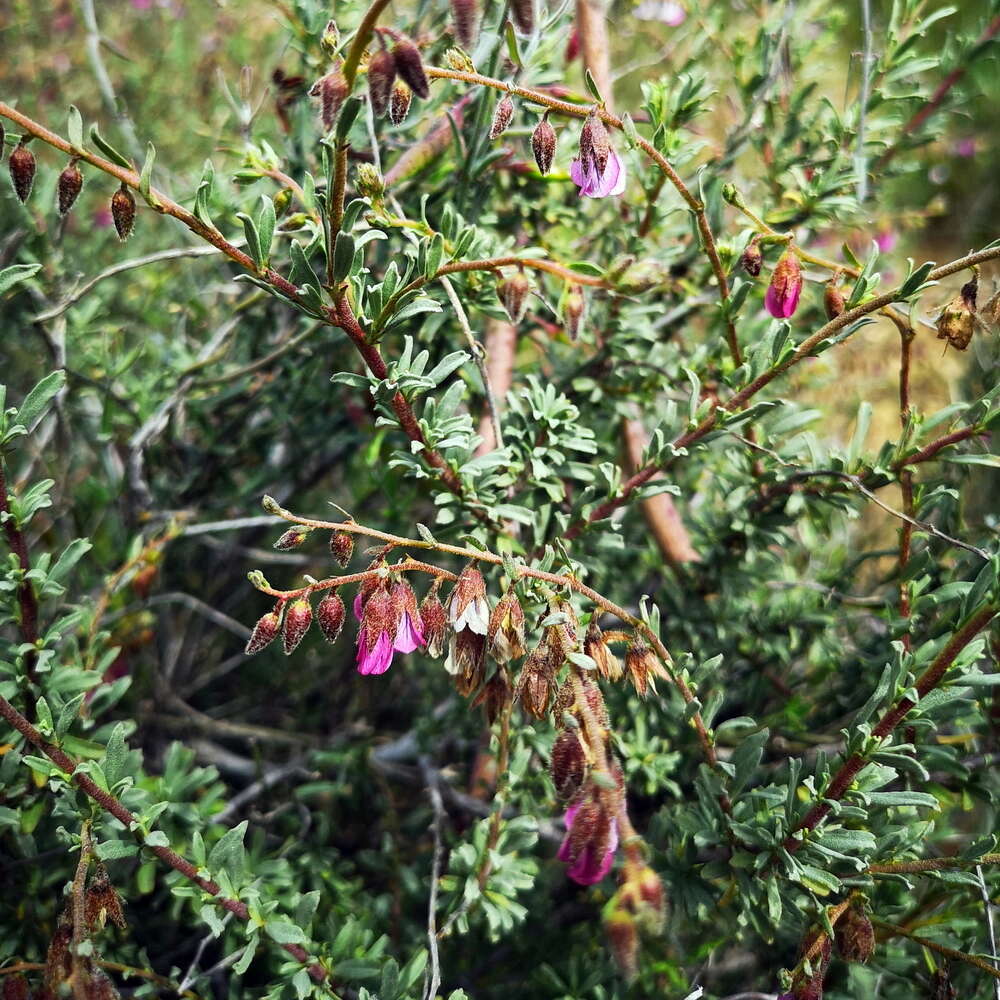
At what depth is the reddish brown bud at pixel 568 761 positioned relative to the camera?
2.57ft

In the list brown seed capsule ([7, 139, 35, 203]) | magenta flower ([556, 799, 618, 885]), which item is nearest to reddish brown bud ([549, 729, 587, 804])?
magenta flower ([556, 799, 618, 885])

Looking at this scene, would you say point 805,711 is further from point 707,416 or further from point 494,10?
point 494,10

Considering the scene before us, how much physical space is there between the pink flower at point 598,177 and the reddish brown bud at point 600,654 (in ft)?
1.63

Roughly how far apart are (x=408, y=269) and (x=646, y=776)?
85 centimetres

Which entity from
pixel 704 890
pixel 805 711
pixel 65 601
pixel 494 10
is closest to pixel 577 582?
pixel 704 890

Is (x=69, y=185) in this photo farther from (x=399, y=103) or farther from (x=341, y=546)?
(x=341, y=546)

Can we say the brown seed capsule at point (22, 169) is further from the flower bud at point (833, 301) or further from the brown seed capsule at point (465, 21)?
the flower bud at point (833, 301)

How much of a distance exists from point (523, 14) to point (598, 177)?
0.19 meters

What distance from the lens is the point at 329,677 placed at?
1.87 metres

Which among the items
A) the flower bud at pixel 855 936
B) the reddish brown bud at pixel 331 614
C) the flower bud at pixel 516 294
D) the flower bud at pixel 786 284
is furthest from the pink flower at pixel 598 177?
the flower bud at pixel 855 936

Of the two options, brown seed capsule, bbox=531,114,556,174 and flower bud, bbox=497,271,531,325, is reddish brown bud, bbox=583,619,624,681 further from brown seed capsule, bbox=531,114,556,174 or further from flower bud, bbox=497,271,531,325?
brown seed capsule, bbox=531,114,556,174

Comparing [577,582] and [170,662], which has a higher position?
[577,582]

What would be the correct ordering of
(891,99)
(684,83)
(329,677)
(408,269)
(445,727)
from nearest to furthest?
(408,269) → (684,83) → (891,99) → (445,727) → (329,677)

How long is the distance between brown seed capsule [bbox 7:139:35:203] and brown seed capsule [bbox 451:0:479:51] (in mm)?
495
